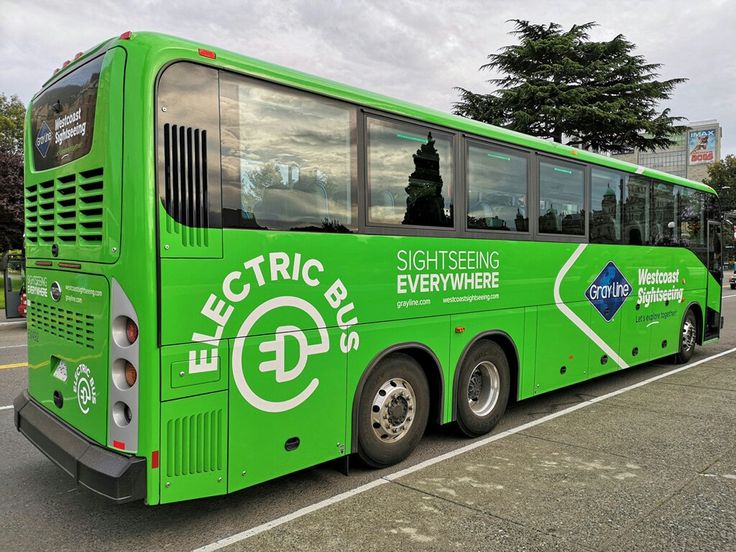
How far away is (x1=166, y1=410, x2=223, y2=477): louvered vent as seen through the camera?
339 cm

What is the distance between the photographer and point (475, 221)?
550 cm

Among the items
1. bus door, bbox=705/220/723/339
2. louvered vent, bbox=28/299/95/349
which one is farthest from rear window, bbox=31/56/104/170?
bus door, bbox=705/220/723/339

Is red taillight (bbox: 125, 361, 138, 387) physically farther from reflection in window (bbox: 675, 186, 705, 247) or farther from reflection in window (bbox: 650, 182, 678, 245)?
reflection in window (bbox: 675, 186, 705, 247)

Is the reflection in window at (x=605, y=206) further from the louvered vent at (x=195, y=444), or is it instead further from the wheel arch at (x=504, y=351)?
the louvered vent at (x=195, y=444)

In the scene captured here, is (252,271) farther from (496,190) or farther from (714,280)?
(714,280)

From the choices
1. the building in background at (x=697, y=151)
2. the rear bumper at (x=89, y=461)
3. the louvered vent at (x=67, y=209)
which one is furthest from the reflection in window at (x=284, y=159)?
the building in background at (x=697, y=151)

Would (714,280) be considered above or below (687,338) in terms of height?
above

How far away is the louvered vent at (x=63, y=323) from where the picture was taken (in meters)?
3.71

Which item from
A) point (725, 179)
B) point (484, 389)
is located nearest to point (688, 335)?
point (484, 389)

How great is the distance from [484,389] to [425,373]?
1.05 metres

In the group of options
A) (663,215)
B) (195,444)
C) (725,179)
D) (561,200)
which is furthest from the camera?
(725,179)

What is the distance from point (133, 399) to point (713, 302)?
11190mm

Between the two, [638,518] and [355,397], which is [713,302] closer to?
[638,518]

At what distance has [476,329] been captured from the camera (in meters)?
5.51
